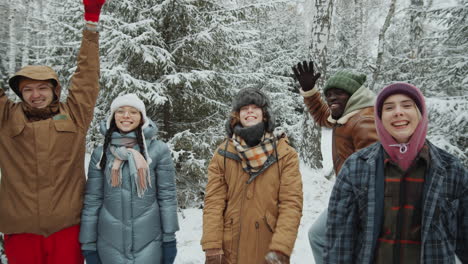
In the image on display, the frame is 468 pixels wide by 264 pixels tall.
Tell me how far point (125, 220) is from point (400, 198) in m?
2.47

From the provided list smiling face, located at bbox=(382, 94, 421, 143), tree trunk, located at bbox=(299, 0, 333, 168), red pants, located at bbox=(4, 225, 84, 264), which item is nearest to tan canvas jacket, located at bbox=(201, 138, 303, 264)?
smiling face, located at bbox=(382, 94, 421, 143)

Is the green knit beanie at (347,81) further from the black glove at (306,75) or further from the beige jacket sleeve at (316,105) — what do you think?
the beige jacket sleeve at (316,105)

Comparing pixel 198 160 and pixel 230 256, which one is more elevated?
pixel 198 160

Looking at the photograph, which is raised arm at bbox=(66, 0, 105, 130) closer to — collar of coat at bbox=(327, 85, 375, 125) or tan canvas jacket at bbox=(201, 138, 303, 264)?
tan canvas jacket at bbox=(201, 138, 303, 264)

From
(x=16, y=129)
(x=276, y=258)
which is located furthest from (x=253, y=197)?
(x=16, y=129)

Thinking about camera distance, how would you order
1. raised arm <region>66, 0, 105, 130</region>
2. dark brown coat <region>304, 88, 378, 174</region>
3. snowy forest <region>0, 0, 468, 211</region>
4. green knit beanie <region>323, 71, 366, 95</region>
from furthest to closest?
snowy forest <region>0, 0, 468, 211</region>, green knit beanie <region>323, 71, 366, 95</region>, raised arm <region>66, 0, 105, 130</region>, dark brown coat <region>304, 88, 378, 174</region>

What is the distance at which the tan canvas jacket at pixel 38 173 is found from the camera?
288 cm

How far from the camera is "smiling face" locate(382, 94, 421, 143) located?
216cm

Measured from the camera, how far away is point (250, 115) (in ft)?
10.4

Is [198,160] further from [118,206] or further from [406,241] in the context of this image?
[406,241]

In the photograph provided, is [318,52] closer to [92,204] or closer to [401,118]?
[401,118]

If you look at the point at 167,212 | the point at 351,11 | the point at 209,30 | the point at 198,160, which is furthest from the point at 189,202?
the point at 351,11

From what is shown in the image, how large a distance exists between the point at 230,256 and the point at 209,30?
205 inches

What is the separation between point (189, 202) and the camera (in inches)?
305
